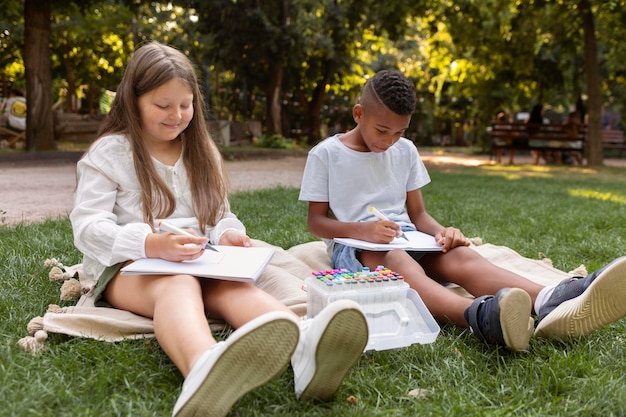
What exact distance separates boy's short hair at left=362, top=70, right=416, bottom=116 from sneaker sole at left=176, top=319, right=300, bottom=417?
47.6 inches

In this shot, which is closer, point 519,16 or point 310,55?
point 519,16

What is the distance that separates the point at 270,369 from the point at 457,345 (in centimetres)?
79

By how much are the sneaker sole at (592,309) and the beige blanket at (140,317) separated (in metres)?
0.62

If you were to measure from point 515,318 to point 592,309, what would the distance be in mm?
261

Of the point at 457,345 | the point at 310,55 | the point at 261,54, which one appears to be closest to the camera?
the point at 457,345

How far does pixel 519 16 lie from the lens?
469 inches

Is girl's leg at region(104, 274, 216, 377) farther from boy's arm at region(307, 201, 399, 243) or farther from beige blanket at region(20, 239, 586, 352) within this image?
boy's arm at region(307, 201, 399, 243)

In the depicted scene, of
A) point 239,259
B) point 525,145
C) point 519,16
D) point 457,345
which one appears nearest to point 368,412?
point 457,345

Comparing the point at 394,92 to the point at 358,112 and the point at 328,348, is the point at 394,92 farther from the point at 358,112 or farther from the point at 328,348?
the point at 328,348

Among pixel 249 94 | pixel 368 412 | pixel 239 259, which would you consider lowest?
pixel 368 412

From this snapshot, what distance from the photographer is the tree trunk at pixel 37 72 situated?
10219 mm

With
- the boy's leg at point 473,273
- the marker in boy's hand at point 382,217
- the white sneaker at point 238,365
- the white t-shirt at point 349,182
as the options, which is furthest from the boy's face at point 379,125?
the white sneaker at point 238,365

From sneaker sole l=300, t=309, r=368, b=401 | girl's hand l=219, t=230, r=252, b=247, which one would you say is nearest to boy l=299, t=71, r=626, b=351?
girl's hand l=219, t=230, r=252, b=247

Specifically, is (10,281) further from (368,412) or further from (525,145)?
(525,145)
